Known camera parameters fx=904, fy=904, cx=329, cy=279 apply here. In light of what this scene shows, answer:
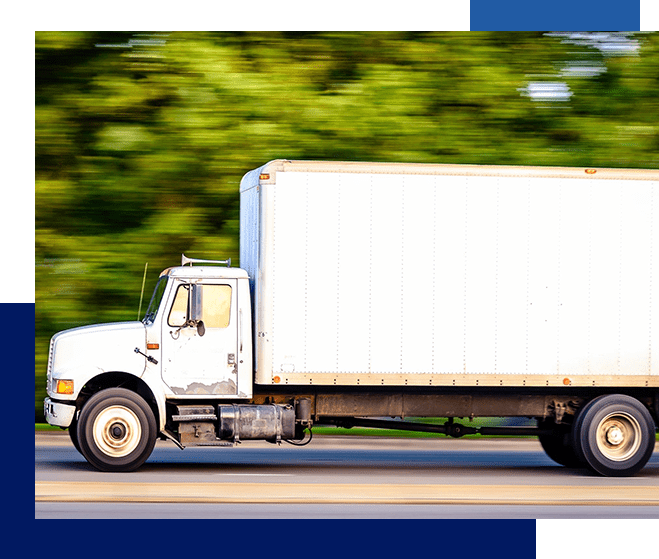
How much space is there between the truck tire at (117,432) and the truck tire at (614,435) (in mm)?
5396

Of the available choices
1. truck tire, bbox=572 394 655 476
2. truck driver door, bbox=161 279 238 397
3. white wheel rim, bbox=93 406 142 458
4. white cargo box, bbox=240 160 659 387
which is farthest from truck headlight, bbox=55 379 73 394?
truck tire, bbox=572 394 655 476

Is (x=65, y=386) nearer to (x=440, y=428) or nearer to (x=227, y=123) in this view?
(x=440, y=428)

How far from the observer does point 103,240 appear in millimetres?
15273

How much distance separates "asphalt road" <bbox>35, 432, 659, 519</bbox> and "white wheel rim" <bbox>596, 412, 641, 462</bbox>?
0.35 metres

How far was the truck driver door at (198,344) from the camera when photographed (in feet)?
36.4

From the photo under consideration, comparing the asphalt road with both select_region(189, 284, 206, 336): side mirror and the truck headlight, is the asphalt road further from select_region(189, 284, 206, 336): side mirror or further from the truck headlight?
select_region(189, 284, 206, 336): side mirror

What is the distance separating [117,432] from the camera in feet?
35.6

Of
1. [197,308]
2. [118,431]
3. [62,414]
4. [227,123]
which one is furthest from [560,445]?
[227,123]

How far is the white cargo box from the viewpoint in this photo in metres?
11.0

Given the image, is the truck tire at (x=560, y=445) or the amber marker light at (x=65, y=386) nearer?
the amber marker light at (x=65, y=386)

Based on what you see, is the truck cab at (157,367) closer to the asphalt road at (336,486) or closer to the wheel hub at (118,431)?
the wheel hub at (118,431)

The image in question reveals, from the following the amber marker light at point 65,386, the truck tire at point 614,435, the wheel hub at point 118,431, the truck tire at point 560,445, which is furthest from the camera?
the truck tire at point 560,445

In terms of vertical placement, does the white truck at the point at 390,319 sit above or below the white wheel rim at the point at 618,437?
above

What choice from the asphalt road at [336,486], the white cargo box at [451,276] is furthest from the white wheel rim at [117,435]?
the white cargo box at [451,276]
